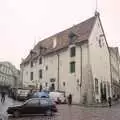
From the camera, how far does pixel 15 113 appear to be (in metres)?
19.2

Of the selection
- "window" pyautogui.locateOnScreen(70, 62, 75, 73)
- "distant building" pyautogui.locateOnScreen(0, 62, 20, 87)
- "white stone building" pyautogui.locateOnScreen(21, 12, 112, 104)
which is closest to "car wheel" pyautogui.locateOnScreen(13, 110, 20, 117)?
"white stone building" pyautogui.locateOnScreen(21, 12, 112, 104)

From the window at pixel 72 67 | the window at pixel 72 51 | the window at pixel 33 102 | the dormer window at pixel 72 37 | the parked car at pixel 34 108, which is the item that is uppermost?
the dormer window at pixel 72 37

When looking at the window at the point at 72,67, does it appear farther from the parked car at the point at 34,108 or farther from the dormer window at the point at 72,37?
the parked car at the point at 34,108

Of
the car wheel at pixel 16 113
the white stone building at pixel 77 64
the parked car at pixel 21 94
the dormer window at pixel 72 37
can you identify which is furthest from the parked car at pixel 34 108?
the dormer window at pixel 72 37

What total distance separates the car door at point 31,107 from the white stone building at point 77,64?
1797 cm

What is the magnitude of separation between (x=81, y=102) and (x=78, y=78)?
13.8 ft

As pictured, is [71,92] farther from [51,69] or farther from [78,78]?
[51,69]

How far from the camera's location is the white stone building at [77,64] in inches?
1534

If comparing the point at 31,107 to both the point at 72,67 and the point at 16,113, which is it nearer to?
the point at 16,113

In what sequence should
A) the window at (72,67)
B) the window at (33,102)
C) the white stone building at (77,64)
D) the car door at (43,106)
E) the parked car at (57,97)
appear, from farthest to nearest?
the window at (72,67) < the white stone building at (77,64) < the parked car at (57,97) < the car door at (43,106) < the window at (33,102)

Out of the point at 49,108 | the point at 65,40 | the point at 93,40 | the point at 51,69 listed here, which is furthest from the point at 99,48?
the point at 49,108

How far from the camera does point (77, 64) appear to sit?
4053 centimetres

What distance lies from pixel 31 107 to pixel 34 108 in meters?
0.28

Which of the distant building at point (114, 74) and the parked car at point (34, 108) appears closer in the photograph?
the parked car at point (34, 108)
